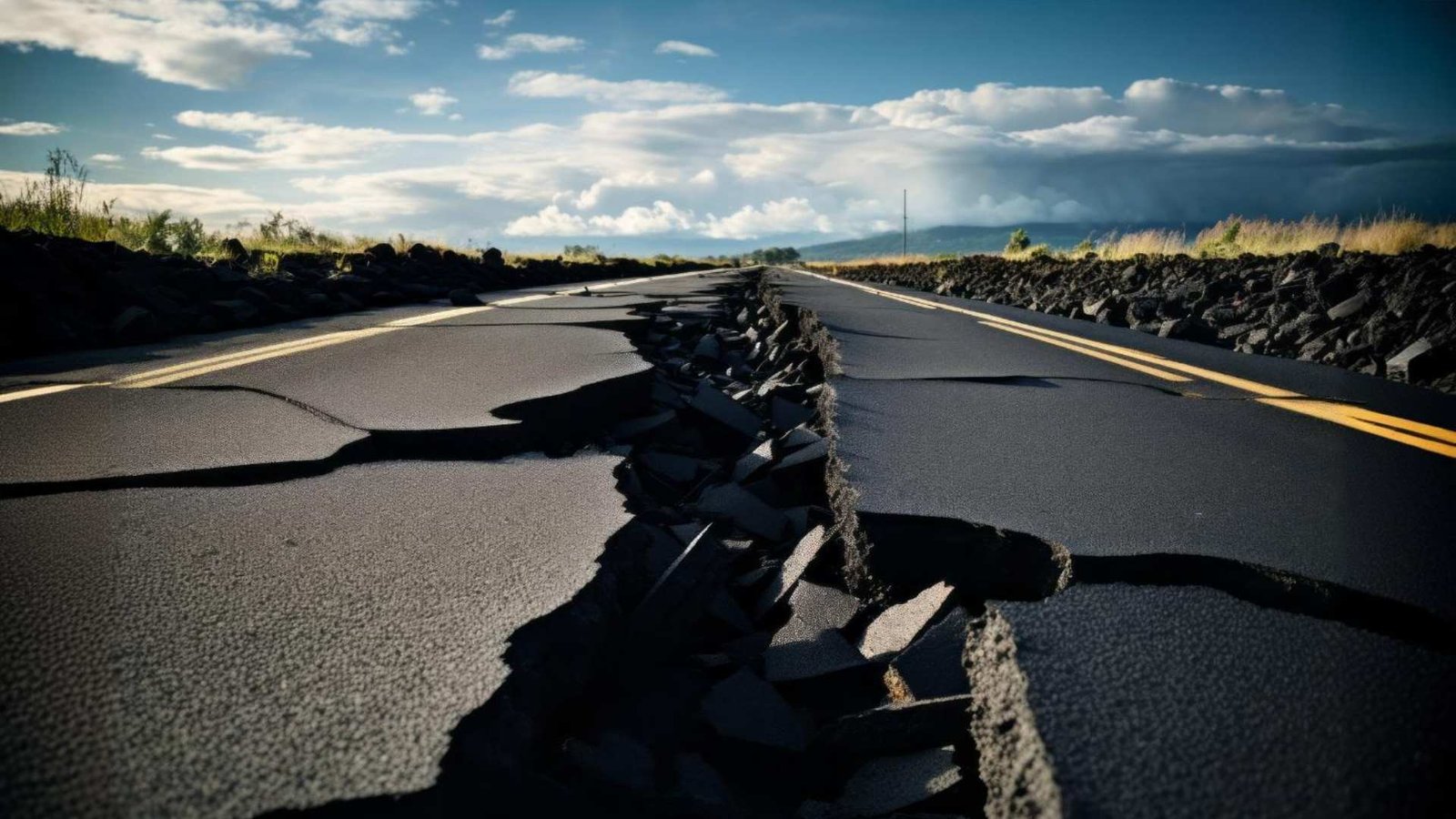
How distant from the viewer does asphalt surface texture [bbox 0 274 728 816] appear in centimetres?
101

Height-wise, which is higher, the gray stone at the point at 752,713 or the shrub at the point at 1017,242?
the shrub at the point at 1017,242

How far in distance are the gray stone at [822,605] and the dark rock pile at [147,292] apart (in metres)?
5.05

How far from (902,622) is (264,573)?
1.45 metres

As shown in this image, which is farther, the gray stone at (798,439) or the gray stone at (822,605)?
the gray stone at (798,439)

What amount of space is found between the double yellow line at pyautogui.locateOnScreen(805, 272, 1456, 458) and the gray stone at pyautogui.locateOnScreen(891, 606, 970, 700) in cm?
215

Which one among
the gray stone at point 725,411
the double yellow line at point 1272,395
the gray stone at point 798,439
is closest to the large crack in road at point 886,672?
the gray stone at point 798,439

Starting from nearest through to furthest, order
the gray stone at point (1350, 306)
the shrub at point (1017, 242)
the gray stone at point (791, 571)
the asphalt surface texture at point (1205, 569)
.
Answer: the asphalt surface texture at point (1205, 569) → the gray stone at point (791, 571) → the gray stone at point (1350, 306) → the shrub at point (1017, 242)

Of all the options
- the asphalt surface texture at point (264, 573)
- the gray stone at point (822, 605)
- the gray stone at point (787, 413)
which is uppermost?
the asphalt surface texture at point (264, 573)

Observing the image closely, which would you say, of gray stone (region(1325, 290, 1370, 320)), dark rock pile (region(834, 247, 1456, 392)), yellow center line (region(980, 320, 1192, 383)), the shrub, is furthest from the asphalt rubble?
the shrub

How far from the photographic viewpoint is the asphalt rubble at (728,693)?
1.29m

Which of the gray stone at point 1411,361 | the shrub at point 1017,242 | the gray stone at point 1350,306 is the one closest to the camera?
the gray stone at point 1411,361

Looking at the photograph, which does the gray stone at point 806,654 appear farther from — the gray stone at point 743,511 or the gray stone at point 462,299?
the gray stone at point 462,299

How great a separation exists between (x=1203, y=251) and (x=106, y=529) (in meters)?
15.4

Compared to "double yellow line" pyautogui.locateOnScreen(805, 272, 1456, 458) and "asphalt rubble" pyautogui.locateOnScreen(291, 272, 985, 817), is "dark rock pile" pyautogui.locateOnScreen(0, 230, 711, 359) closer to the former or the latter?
"asphalt rubble" pyautogui.locateOnScreen(291, 272, 985, 817)
